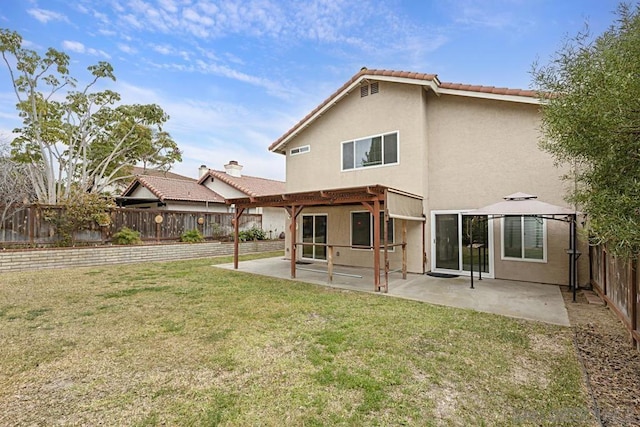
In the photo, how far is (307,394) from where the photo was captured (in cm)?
322

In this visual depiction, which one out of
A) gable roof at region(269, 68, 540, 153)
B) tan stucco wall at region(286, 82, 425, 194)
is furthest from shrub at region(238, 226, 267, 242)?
gable roof at region(269, 68, 540, 153)

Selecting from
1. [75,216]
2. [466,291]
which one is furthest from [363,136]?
[75,216]

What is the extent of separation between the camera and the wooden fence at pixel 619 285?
14.4 ft

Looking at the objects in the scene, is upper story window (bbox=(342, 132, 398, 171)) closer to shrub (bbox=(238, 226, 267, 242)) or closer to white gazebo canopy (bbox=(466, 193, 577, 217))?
white gazebo canopy (bbox=(466, 193, 577, 217))

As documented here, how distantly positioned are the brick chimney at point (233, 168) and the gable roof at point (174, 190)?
2231 millimetres

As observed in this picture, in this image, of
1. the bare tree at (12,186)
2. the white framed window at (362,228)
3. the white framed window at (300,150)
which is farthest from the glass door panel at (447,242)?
the bare tree at (12,186)

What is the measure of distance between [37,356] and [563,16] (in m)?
12.2

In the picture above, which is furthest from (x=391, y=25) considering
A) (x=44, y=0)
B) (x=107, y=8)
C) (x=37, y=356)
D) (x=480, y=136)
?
(x=37, y=356)

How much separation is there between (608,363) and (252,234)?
16.5 m

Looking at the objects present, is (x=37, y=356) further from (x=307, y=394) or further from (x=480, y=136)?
(x=480, y=136)

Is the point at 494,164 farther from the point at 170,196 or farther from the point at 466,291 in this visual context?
the point at 170,196

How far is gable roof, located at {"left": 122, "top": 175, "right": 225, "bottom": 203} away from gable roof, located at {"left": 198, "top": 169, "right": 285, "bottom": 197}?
120 cm

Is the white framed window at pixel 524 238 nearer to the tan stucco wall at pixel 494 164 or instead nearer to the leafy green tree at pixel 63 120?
the tan stucco wall at pixel 494 164

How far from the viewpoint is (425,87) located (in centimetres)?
1016
